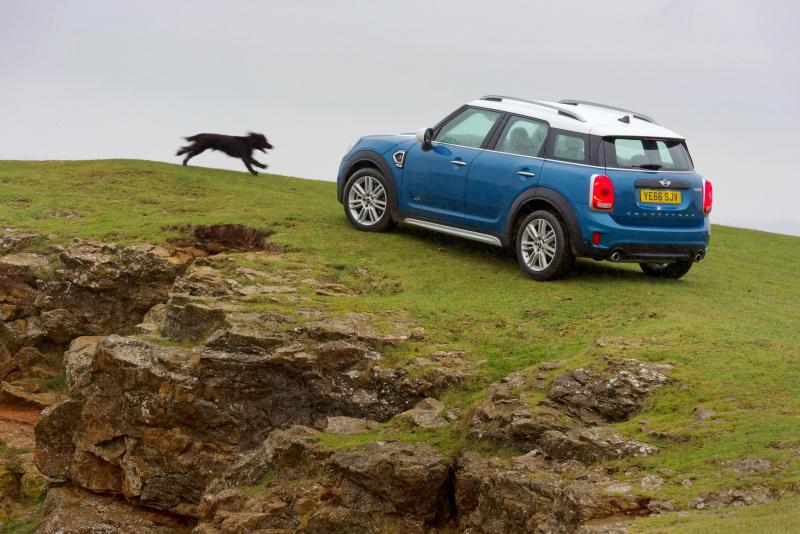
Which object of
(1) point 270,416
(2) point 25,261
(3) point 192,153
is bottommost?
(1) point 270,416

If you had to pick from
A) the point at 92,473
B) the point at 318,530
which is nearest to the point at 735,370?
the point at 318,530

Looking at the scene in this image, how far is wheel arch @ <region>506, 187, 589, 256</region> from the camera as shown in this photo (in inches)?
568

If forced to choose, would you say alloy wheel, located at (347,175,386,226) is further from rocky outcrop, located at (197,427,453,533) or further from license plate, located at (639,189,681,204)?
rocky outcrop, located at (197,427,453,533)

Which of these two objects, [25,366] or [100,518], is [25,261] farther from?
[100,518]

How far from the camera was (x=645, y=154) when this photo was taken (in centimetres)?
1459

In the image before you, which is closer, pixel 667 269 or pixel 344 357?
pixel 344 357

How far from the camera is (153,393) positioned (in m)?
13.5

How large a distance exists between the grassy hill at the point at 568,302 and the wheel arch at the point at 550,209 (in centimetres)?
70

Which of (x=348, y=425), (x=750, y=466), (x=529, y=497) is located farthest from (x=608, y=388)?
(x=348, y=425)

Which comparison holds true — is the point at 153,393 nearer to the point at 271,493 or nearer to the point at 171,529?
the point at 171,529

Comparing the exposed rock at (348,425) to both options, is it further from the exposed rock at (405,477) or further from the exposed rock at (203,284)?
the exposed rock at (203,284)

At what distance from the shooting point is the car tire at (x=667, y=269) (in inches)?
642

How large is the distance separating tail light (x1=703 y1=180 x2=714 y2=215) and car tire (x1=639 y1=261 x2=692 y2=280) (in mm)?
1222

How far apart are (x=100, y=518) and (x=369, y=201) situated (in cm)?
650
